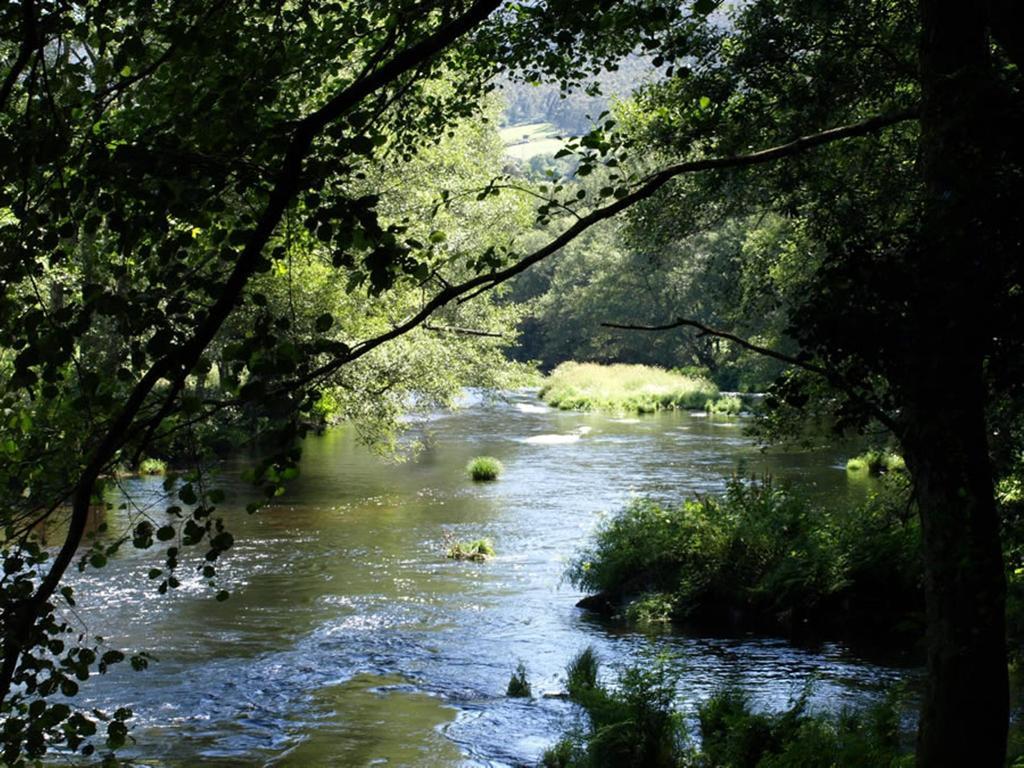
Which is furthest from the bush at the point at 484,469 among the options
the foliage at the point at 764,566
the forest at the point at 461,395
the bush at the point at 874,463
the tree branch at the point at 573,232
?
the tree branch at the point at 573,232

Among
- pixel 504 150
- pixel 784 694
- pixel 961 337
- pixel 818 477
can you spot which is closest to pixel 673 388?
pixel 504 150

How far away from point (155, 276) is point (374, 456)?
26.5 metres

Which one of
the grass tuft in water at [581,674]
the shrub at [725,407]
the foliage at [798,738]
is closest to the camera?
the foliage at [798,738]

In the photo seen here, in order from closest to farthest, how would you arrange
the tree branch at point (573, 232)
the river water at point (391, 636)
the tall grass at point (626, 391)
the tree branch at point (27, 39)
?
the tree branch at point (27, 39), the tree branch at point (573, 232), the river water at point (391, 636), the tall grass at point (626, 391)

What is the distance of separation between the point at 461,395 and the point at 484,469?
218 centimetres

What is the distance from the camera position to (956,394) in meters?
4.32

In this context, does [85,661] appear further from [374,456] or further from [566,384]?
[566,384]

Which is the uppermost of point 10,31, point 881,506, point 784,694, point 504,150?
point 504,150

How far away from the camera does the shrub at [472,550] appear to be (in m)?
17.3

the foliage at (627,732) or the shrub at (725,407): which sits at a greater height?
the shrub at (725,407)

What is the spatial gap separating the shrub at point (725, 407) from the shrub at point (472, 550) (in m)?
26.1

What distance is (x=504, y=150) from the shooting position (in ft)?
139

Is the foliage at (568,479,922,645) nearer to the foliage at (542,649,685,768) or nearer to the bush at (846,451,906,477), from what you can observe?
the foliage at (542,649,685,768)

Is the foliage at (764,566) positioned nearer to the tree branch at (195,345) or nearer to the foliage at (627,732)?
the foliage at (627,732)
